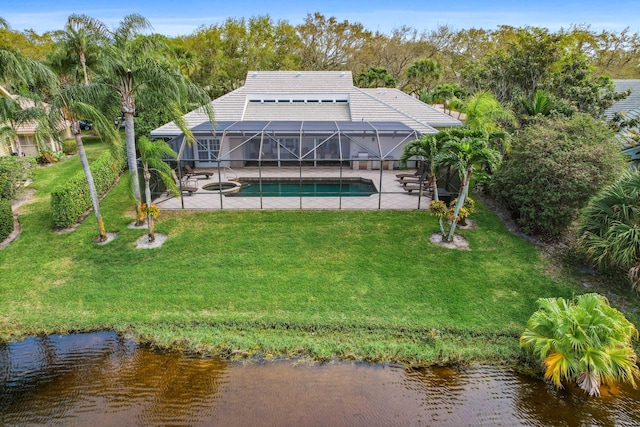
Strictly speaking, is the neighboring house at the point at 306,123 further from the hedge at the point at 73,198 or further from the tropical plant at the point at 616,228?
the tropical plant at the point at 616,228

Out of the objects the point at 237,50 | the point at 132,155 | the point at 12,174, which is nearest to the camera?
the point at 132,155

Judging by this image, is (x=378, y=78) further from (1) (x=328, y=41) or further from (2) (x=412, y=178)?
(2) (x=412, y=178)

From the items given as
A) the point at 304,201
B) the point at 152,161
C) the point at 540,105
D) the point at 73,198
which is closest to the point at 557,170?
the point at 540,105

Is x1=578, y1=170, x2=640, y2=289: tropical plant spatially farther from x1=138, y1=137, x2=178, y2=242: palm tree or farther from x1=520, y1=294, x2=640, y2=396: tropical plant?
x1=138, y1=137, x2=178, y2=242: palm tree

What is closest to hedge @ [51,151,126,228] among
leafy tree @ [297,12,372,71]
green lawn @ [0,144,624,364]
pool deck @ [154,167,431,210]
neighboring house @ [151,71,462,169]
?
green lawn @ [0,144,624,364]

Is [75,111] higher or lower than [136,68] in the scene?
lower

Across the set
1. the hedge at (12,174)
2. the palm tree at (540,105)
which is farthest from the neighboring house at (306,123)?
the hedge at (12,174)
